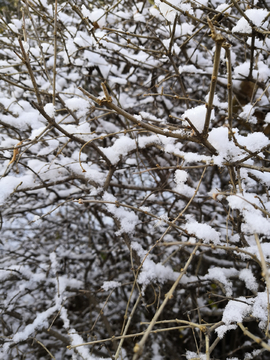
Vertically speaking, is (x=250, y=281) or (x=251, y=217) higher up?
(x=251, y=217)

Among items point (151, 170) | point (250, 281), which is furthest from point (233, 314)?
point (151, 170)

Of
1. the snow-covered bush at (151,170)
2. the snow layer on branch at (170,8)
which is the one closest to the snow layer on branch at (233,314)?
the snow-covered bush at (151,170)

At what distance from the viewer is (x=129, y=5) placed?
2.61 metres

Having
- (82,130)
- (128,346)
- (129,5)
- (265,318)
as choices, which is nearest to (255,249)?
(265,318)

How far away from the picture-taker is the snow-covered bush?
0.99 m

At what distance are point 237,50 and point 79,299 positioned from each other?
3.13 meters

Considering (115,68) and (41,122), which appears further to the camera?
(115,68)

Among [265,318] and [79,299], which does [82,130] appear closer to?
[265,318]

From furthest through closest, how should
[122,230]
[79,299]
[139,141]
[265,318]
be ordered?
1. [79,299]
2. [139,141]
3. [122,230]
4. [265,318]

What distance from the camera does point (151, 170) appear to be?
78.6 inches

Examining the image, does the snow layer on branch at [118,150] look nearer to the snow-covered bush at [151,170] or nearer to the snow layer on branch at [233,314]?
the snow-covered bush at [151,170]

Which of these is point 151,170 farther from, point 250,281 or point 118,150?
point 250,281

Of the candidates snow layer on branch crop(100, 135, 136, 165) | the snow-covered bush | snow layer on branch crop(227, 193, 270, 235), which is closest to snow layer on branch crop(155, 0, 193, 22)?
the snow-covered bush

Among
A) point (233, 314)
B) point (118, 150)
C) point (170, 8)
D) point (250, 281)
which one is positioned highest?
point (170, 8)
